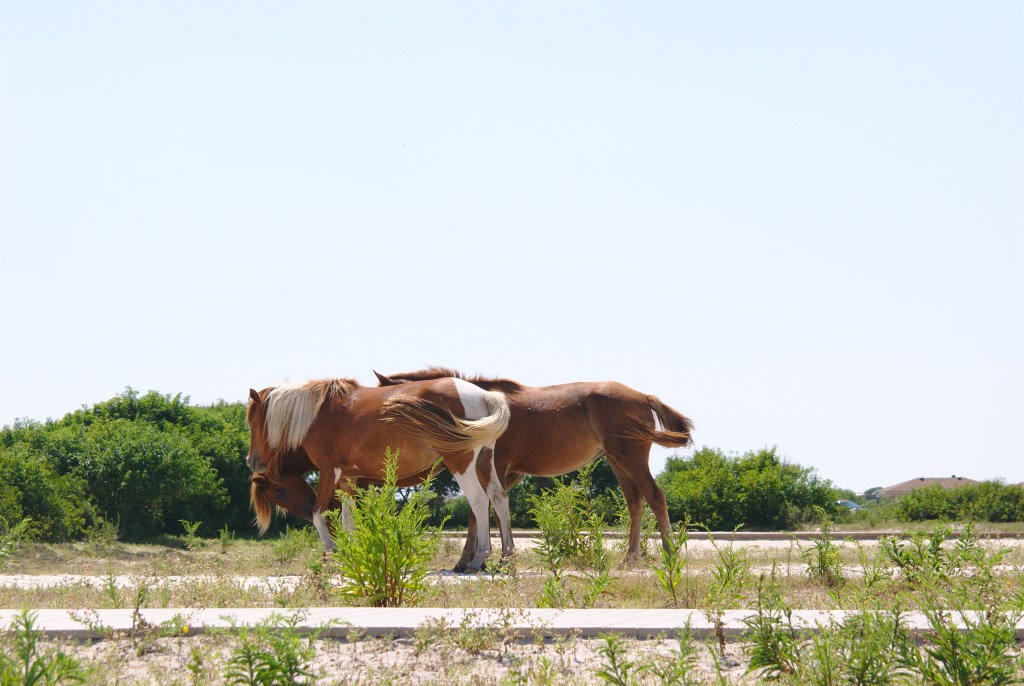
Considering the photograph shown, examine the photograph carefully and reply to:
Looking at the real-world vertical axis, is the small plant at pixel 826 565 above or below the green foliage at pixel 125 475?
below

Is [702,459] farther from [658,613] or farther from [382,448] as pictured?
[658,613]

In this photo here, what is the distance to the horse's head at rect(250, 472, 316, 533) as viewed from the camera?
13086 millimetres

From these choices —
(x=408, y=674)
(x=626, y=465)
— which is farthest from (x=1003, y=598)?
(x=626, y=465)

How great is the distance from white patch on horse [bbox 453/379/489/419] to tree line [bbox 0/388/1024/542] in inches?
106

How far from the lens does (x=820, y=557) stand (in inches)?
405

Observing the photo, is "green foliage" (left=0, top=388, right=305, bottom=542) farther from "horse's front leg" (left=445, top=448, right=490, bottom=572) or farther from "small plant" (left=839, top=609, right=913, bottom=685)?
"small plant" (left=839, top=609, right=913, bottom=685)

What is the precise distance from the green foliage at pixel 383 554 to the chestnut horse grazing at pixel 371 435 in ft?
11.9

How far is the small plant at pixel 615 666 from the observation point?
5812mm

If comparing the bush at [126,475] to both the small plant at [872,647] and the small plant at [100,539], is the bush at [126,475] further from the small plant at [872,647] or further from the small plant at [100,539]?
the small plant at [872,647]

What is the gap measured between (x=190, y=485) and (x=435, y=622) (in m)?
12.6

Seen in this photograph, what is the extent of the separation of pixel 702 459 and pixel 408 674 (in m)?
16.9

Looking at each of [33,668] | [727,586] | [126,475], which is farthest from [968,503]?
[33,668]

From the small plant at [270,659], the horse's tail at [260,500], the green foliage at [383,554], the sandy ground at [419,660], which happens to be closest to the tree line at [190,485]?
the horse's tail at [260,500]

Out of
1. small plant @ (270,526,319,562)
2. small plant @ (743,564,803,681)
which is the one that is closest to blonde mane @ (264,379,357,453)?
small plant @ (270,526,319,562)
